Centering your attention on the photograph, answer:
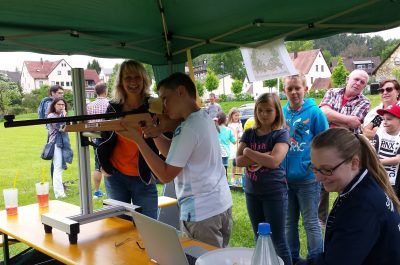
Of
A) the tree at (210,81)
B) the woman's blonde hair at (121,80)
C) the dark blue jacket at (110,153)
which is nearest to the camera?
the dark blue jacket at (110,153)

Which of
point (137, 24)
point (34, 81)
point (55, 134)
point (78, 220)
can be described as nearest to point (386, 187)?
point (78, 220)

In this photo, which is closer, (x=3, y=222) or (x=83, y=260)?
(x=83, y=260)

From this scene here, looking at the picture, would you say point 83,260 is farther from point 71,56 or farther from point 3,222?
point 71,56

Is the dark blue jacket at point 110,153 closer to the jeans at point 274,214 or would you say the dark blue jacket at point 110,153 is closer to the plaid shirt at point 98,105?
the jeans at point 274,214

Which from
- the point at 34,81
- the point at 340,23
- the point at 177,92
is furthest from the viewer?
the point at 34,81

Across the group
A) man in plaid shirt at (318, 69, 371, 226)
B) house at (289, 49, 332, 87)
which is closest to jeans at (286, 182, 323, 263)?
man in plaid shirt at (318, 69, 371, 226)

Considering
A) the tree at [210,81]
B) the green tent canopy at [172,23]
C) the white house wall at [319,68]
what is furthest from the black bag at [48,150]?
the white house wall at [319,68]

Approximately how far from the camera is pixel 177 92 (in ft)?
5.73

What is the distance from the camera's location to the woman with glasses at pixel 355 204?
1.08 metres

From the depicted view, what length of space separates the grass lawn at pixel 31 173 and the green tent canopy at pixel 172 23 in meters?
0.55

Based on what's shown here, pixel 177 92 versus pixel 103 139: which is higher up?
pixel 177 92

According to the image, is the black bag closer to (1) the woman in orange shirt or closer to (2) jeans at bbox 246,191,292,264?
(1) the woman in orange shirt

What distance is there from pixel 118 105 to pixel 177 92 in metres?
0.65

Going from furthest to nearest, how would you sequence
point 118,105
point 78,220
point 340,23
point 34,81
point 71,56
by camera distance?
1. point 34,81
2. point 71,56
3. point 118,105
4. point 340,23
5. point 78,220
